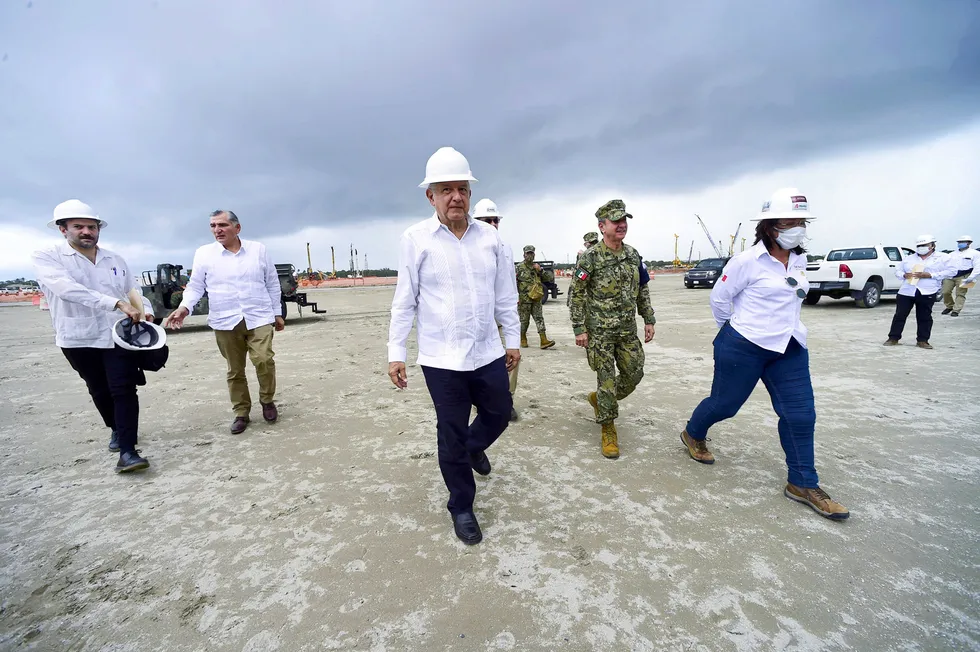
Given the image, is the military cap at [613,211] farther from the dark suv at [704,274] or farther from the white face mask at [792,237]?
the dark suv at [704,274]

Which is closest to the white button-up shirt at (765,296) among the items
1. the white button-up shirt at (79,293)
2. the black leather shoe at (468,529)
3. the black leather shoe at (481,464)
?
the black leather shoe at (481,464)

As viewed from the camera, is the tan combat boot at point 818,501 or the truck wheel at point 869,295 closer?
the tan combat boot at point 818,501

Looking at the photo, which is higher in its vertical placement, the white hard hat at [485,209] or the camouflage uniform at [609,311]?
the white hard hat at [485,209]

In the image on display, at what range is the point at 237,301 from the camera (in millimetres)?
4148

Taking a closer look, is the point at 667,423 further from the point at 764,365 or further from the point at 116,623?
the point at 116,623

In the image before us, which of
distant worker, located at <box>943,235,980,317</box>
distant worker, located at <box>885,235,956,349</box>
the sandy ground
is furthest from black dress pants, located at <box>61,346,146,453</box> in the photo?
distant worker, located at <box>943,235,980,317</box>

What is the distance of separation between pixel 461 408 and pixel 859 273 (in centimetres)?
1453

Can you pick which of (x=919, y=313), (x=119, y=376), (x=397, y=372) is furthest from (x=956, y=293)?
(x=119, y=376)

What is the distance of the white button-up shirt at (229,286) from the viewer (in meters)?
4.13

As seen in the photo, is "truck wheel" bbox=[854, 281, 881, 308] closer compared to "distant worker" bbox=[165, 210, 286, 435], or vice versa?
"distant worker" bbox=[165, 210, 286, 435]

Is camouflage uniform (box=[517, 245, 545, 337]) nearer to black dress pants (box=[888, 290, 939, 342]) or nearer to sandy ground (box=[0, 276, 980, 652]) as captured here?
sandy ground (box=[0, 276, 980, 652])

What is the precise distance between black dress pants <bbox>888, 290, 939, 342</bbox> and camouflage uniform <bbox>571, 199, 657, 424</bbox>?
6508 mm

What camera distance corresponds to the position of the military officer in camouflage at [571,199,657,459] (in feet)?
11.5

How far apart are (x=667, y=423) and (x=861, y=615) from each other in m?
2.27
